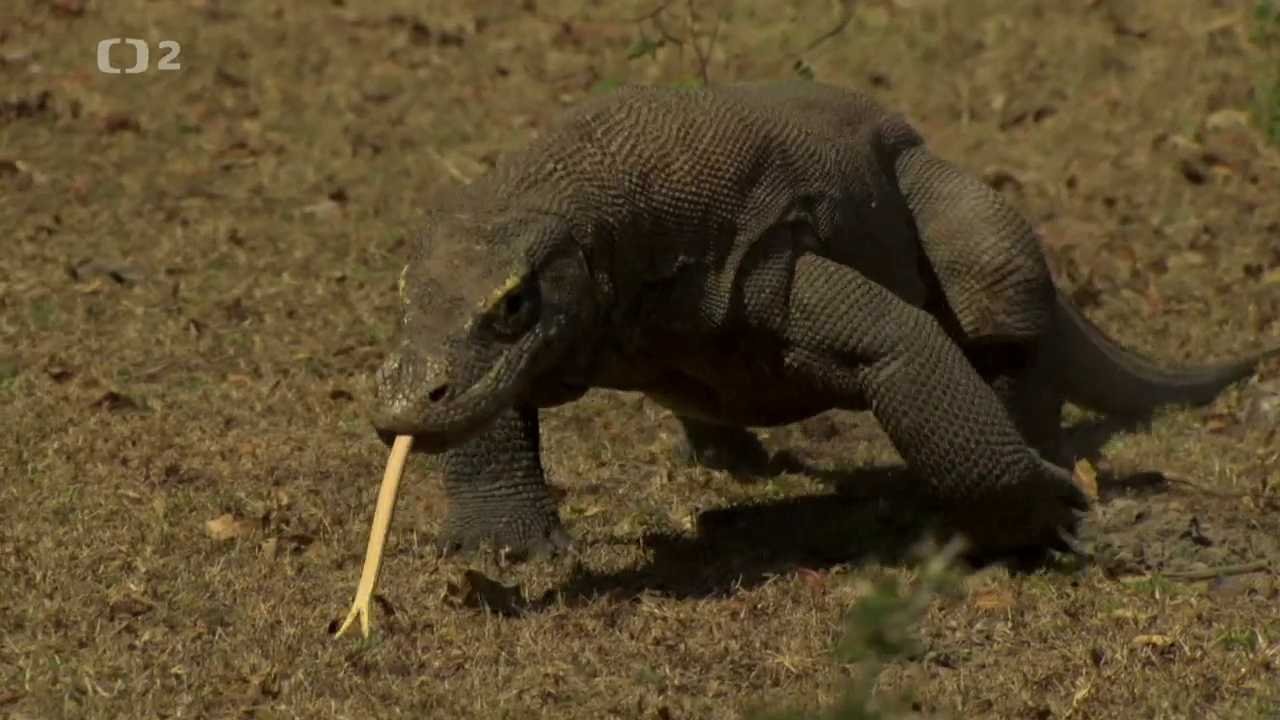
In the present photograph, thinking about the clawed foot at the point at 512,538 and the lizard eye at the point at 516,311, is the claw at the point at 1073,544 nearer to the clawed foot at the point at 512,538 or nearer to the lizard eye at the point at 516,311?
the clawed foot at the point at 512,538

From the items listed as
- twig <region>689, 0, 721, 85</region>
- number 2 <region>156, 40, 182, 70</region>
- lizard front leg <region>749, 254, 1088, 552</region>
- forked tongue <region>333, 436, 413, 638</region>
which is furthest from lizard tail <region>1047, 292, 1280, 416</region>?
number 2 <region>156, 40, 182, 70</region>

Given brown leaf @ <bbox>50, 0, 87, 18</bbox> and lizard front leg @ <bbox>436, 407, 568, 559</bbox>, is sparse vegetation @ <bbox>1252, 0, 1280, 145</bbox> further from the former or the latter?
brown leaf @ <bbox>50, 0, 87, 18</bbox>

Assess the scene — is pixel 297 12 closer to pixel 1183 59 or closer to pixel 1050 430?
pixel 1183 59

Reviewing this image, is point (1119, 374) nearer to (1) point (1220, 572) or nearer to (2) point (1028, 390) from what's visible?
(2) point (1028, 390)

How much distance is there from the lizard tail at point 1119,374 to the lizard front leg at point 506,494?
5.99ft

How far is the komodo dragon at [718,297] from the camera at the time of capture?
496 cm

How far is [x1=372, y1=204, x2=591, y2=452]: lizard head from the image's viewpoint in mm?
4812

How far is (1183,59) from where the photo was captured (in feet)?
36.7

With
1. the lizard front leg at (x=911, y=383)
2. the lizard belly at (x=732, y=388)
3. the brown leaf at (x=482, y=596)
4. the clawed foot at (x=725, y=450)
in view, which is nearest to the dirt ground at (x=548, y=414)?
the brown leaf at (x=482, y=596)

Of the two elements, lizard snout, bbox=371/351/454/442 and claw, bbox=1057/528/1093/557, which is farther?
claw, bbox=1057/528/1093/557

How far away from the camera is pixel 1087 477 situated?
6.57 m

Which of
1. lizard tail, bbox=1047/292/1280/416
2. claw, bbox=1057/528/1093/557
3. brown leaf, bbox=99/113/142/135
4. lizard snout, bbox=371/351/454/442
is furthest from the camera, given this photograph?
brown leaf, bbox=99/113/142/135

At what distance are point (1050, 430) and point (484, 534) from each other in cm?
190

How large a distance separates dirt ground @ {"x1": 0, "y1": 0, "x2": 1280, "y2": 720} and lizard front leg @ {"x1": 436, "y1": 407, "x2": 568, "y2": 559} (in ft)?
0.28
